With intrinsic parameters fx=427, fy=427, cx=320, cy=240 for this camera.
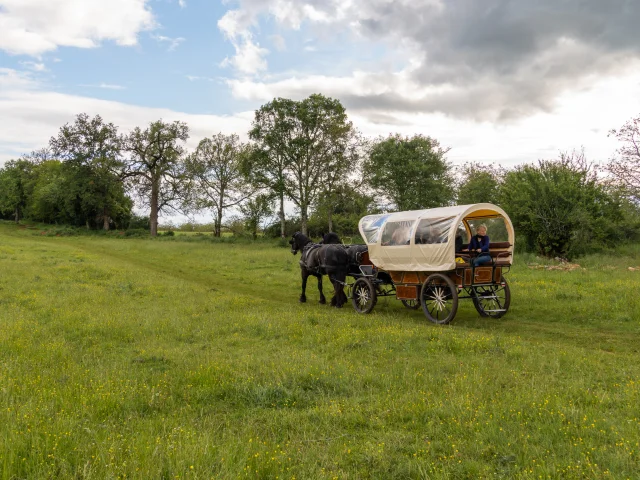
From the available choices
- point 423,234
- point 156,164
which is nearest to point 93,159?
point 156,164

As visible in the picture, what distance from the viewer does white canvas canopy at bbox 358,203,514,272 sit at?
33.0 ft

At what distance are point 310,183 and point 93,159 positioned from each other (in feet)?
85.6

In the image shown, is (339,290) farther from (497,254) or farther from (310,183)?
(310,183)

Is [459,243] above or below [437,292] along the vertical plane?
above

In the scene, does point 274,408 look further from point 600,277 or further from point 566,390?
point 600,277

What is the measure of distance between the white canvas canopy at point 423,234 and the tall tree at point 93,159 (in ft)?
142

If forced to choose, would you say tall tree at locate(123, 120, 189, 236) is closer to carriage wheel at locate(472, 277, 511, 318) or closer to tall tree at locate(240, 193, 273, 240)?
tall tree at locate(240, 193, 273, 240)

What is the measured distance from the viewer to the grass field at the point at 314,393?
3.70 meters

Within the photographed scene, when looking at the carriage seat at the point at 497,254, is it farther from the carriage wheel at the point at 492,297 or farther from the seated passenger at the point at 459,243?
the carriage wheel at the point at 492,297

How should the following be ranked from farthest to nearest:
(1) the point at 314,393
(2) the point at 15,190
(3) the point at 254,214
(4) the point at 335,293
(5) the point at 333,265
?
(2) the point at 15,190
(3) the point at 254,214
(4) the point at 335,293
(5) the point at 333,265
(1) the point at 314,393

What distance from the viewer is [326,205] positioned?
38500 mm

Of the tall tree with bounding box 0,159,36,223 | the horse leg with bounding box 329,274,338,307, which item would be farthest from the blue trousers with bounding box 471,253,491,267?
the tall tree with bounding box 0,159,36,223

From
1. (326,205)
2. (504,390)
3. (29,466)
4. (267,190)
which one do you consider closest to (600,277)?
(504,390)

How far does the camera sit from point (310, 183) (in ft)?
125
